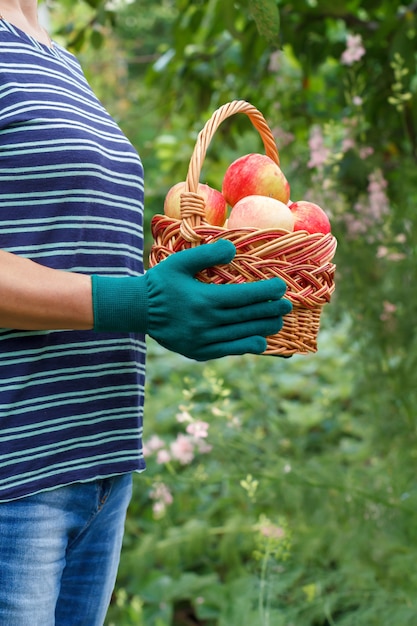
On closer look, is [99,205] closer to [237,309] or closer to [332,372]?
[237,309]

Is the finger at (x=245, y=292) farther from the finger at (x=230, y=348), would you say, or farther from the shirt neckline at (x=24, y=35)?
the shirt neckline at (x=24, y=35)

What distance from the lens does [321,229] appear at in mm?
1055

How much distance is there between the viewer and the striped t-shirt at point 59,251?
904 mm

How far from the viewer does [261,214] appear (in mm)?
983

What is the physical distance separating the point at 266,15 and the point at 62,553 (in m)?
0.77

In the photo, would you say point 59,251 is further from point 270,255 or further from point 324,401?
point 324,401

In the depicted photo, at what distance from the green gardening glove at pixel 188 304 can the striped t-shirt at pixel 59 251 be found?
0.10 m

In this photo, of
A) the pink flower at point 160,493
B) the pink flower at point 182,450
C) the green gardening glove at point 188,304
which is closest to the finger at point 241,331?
the green gardening glove at point 188,304

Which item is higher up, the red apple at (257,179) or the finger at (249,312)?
the red apple at (257,179)

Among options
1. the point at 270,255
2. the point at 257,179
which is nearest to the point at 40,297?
the point at 270,255

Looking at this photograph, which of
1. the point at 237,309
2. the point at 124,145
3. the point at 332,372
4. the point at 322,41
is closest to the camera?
the point at 237,309

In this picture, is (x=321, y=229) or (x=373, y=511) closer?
(x=321, y=229)

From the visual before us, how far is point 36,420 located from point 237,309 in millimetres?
277

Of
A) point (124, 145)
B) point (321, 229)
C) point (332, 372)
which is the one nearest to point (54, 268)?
point (124, 145)
